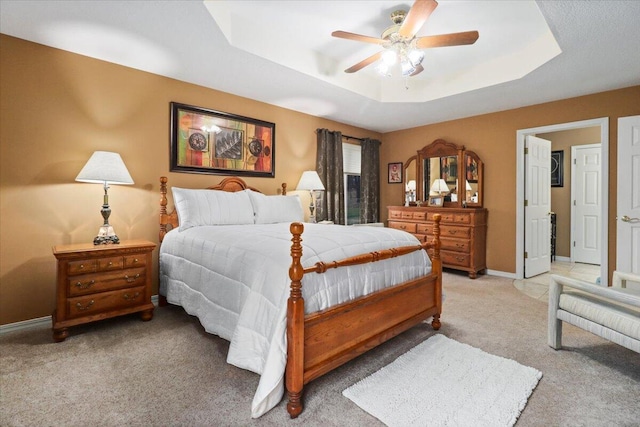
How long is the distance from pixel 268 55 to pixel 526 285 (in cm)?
423

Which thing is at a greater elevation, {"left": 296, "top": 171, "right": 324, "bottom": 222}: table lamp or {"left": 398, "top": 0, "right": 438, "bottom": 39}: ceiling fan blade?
{"left": 398, "top": 0, "right": 438, "bottom": 39}: ceiling fan blade

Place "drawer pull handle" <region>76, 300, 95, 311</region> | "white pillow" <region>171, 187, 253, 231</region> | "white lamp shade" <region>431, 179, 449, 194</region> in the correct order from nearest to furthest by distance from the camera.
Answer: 1. "drawer pull handle" <region>76, 300, 95, 311</region>
2. "white pillow" <region>171, 187, 253, 231</region>
3. "white lamp shade" <region>431, 179, 449, 194</region>

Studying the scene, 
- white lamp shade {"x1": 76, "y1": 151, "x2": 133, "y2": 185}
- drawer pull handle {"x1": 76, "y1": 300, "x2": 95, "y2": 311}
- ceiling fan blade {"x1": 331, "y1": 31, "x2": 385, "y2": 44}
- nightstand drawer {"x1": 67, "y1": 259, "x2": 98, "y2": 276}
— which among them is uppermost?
ceiling fan blade {"x1": 331, "y1": 31, "x2": 385, "y2": 44}

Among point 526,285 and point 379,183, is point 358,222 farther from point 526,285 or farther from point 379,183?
point 526,285

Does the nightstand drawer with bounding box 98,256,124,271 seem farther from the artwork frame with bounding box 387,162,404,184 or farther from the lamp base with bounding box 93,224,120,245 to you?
the artwork frame with bounding box 387,162,404,184

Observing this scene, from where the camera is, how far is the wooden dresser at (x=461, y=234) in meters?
4.53

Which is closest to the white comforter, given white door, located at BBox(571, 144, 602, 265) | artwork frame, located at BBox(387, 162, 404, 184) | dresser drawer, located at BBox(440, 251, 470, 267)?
dresser drawer, located at BBox(440, 251, 470, 267)

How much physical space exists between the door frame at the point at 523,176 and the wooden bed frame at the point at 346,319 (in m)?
2.54

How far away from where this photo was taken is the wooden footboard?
5.28ft

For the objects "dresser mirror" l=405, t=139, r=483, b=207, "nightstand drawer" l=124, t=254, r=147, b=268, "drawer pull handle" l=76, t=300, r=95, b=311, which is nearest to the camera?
"drawer pull handle" l=76, t=300, r=95, b=311

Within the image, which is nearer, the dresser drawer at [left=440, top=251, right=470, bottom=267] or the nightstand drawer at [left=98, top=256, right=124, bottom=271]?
the nightstand drawer at [left=98, top=256, right=124, bottom=271]

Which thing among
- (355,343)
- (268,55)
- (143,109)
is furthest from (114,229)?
(355,343)

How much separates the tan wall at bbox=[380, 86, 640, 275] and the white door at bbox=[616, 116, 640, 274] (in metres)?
0.13

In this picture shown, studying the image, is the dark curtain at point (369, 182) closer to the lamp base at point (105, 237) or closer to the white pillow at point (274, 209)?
the white pillow at point (274, 209)
